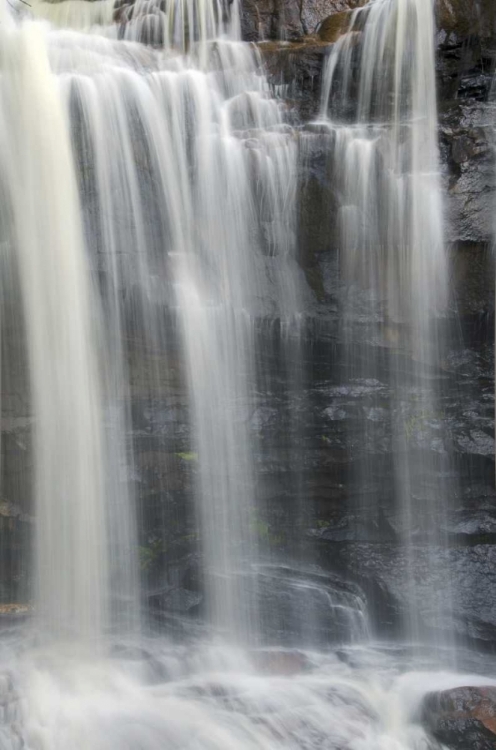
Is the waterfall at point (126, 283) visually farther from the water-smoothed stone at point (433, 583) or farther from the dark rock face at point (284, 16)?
the dark rock face at point (284, 16)

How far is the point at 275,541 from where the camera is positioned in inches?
251

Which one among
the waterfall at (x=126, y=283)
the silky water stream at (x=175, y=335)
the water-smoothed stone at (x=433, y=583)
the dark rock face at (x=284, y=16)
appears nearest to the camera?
the silky water stream at (x=175, y=335)

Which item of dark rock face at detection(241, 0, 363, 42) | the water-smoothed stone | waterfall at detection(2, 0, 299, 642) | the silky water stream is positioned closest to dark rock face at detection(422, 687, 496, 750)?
the silky water stream

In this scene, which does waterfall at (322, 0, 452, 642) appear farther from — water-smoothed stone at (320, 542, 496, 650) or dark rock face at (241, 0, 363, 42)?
dark rock face at (241, 0, 363, 42)

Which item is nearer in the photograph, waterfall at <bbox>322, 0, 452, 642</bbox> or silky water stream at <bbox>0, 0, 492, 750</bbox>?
silky water stream at <bbox>0, 0, 492, 750</bbox>

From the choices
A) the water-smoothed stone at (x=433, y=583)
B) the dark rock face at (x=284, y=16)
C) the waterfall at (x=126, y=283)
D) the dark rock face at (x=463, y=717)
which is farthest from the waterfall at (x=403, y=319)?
the dark rock face at (x=284, y=16)

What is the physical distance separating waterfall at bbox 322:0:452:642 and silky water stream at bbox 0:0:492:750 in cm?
3

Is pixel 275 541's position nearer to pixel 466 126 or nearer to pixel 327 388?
pixel 327 388

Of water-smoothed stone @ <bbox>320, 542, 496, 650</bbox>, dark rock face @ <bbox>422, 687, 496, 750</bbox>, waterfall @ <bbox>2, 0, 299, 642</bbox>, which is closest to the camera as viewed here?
dark rock face @ <bbox>422, 687, 496, 750</bbox>

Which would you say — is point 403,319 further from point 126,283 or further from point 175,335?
point 126,283

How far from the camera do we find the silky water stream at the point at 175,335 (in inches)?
221

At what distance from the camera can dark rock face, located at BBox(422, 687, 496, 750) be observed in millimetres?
4688

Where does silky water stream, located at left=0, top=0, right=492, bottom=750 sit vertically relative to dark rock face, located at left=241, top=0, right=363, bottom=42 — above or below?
below

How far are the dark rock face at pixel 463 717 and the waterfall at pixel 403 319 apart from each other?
1.19 m
